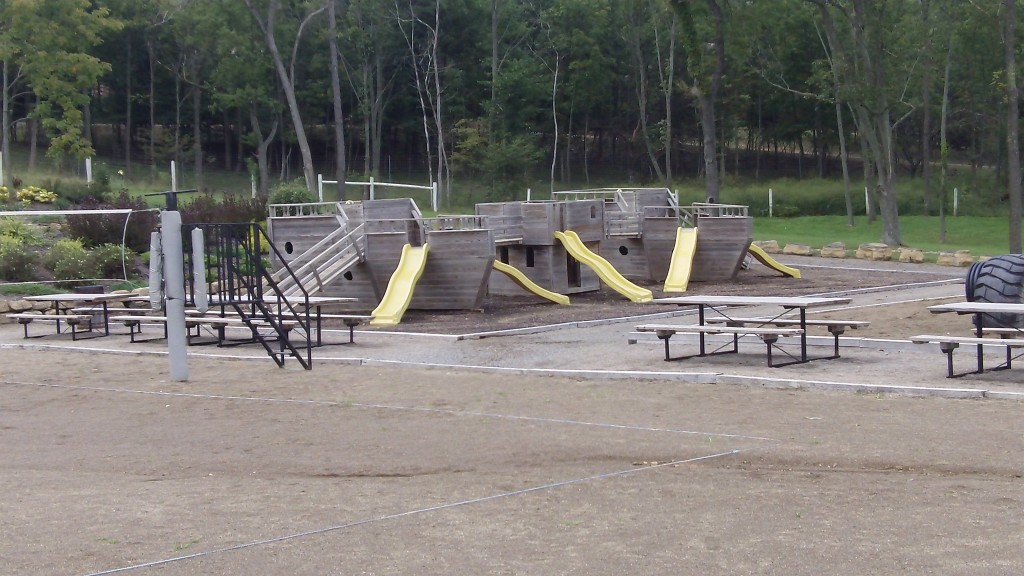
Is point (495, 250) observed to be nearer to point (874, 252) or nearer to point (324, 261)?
point (324, 261)

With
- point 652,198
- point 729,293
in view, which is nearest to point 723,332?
point 729,293

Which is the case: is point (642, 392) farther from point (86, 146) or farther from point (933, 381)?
point (86, 146)

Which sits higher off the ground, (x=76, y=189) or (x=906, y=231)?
(x=76, y=189)

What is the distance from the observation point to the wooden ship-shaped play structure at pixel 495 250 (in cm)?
2148

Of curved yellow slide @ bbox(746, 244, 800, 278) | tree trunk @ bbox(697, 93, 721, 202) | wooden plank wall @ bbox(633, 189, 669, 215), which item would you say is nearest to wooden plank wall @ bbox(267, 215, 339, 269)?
wooden plank wall @ bbox(633, 189, 669, 215)

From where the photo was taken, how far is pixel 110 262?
24.5m

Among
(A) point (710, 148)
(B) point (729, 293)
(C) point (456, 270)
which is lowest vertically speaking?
(B) point (729, 293)

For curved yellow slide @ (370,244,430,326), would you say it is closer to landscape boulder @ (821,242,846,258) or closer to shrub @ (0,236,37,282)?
shrub @ (0,236,37,282)

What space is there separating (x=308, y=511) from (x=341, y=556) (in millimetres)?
1035

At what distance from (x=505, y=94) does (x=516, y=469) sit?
52083 mm

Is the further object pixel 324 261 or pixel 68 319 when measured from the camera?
pixel 324 261

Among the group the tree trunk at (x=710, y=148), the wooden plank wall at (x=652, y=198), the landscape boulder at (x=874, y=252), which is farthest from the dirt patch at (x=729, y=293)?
the tree trunk at (x=710, y=148)

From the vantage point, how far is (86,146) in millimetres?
39719

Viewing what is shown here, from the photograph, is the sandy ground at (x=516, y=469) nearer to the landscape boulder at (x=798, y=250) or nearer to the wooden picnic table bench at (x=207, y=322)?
the wooden picnic table bench at (x=207, y=322)
